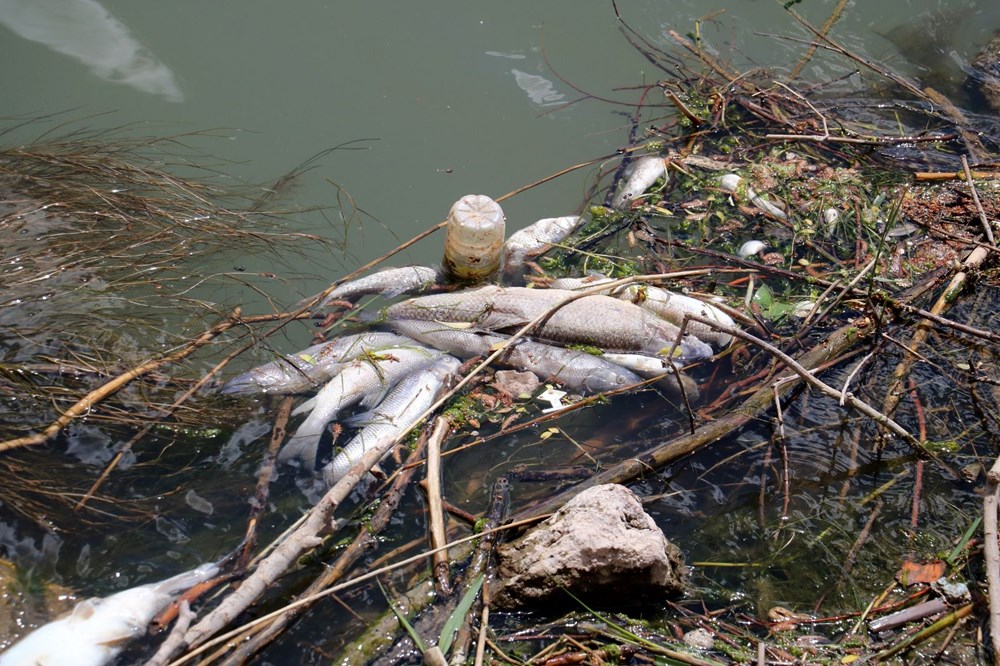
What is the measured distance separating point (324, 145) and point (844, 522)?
491 centimetres

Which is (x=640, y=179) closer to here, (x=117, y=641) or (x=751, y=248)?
(x=751, y=248)

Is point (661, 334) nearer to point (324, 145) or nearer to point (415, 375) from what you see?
point (415, 375)

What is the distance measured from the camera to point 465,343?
14.5ft

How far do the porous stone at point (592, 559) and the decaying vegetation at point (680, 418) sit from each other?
10 centimetres

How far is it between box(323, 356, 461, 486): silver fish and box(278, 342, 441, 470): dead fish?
3.9 inches

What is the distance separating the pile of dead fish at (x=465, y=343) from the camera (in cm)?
400

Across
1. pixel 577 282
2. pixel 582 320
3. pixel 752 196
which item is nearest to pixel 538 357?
pixel 582 320

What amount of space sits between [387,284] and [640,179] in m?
2.31

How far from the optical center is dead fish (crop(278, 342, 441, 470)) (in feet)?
12.5

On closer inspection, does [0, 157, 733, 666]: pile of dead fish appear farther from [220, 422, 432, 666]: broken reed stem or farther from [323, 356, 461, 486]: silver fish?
[220, 422, 432, 666]: broken reed stem

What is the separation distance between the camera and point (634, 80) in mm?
7387

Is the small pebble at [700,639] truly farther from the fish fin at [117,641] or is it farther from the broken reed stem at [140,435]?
the broken reed stem at [140,435]

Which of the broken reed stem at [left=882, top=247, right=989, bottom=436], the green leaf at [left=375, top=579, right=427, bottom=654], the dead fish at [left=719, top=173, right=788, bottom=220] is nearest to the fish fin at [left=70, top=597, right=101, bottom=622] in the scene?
the green leaf at [left=375, top=579, right=427, bottom=654]

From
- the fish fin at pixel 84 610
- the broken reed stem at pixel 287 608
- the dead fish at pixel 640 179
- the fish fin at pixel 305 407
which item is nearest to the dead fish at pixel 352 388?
the fish fin at pixel 305 407
